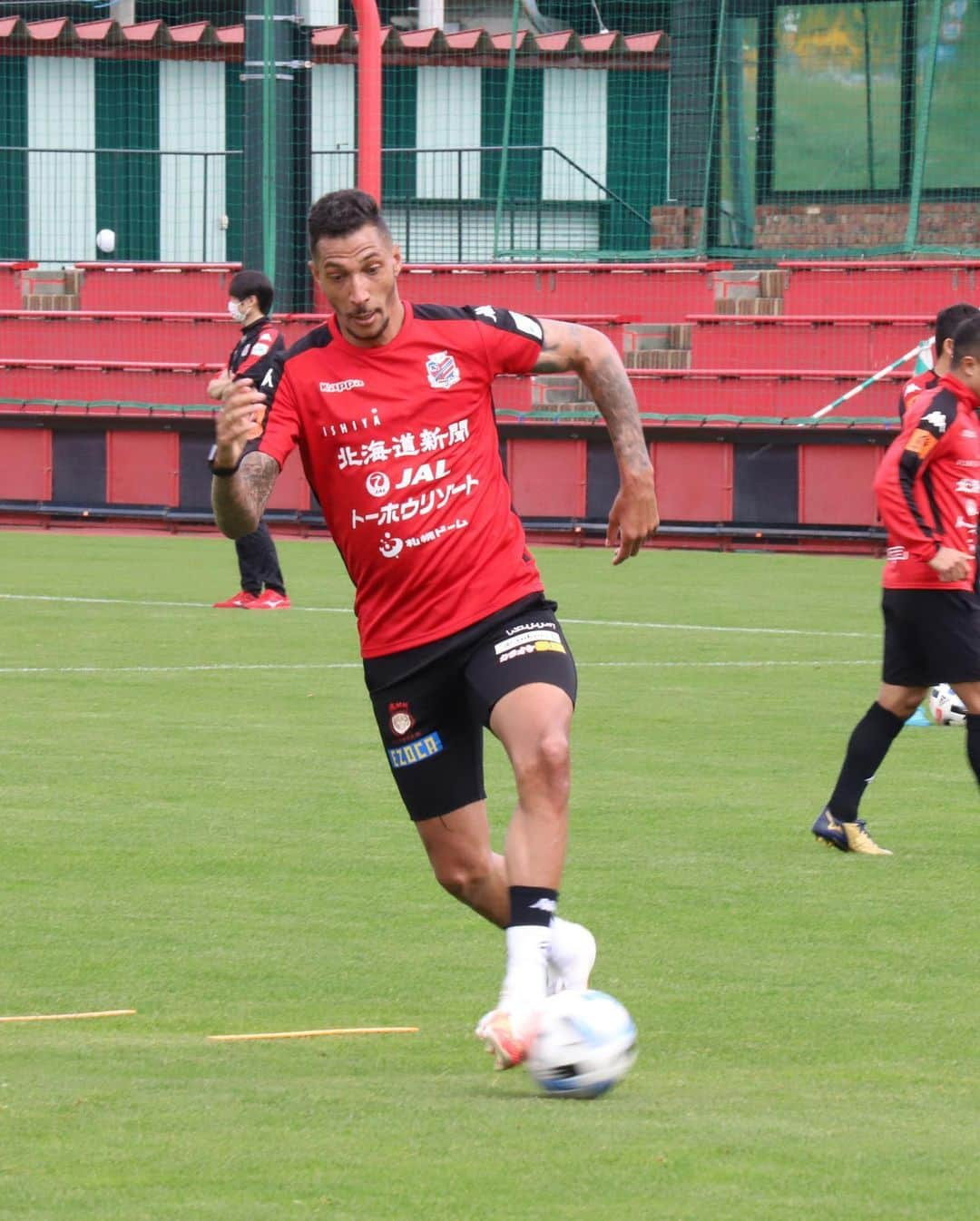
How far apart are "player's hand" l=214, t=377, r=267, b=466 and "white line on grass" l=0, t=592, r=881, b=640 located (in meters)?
11.0

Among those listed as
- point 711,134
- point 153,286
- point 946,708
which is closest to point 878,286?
point 711,134

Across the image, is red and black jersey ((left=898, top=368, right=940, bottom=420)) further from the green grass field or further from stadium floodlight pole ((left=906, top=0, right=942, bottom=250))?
stadium floodlight pole ((left=906, top=0, right=942, bottom=250))

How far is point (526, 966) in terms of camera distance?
5453 mm

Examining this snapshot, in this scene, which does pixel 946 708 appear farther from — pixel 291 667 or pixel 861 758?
pixel 291 667

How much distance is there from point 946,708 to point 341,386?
707 cm

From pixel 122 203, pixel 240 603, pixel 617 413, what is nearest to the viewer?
pixel 617 413

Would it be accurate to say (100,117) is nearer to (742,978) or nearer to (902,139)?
(902,139)

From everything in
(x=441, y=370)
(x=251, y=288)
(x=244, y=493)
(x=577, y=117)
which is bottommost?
(x=244, y=493)

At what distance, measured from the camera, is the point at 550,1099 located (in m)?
5.21

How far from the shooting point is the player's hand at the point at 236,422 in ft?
18.0

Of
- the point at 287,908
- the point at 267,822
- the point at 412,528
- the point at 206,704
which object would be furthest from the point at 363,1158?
the point at 206,704

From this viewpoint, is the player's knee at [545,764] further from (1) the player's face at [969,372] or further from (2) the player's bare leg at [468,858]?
(1) the player's face at [969,372]

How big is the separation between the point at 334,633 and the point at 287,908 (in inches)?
351

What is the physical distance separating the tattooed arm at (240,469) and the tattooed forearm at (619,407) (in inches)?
34.2
